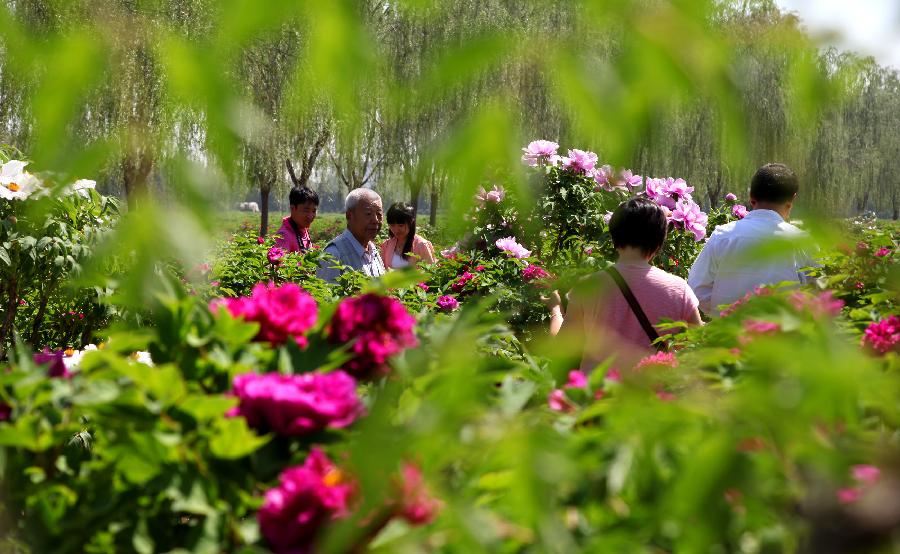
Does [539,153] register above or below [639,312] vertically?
above

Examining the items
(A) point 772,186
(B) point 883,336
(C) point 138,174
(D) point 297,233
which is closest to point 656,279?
(A) point 772,186

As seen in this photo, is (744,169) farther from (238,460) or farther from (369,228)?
(369,228)

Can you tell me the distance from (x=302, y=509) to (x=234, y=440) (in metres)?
0.13

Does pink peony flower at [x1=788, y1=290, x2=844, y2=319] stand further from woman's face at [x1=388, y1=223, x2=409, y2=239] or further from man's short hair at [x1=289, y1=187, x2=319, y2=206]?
man's short hair at [x1=289, y1=187, x2=319, y2=206]

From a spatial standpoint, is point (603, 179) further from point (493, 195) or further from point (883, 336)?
point (883, 336)

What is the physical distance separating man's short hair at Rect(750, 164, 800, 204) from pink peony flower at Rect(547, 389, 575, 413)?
7.52ft

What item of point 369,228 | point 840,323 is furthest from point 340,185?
point 840,323

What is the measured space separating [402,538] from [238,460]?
1.00ft

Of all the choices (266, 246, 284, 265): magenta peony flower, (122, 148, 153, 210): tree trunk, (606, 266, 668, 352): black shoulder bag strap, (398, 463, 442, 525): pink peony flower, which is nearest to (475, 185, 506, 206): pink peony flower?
(266, 246, 284, 265): magenta peony flower

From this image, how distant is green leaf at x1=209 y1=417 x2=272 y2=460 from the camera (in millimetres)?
921

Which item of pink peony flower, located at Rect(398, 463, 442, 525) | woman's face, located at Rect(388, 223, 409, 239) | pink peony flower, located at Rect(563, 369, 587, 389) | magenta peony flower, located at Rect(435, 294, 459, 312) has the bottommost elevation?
magenta peony flower, located at Rect(435, 294, 459, 312)

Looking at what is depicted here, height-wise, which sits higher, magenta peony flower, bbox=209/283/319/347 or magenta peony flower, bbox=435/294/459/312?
magenta peony flower, bbox=209/283/319/347

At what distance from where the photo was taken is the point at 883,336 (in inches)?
55.8

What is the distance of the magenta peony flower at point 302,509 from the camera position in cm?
86
